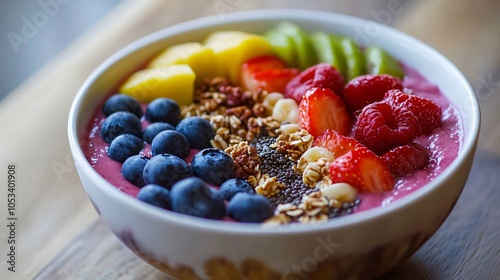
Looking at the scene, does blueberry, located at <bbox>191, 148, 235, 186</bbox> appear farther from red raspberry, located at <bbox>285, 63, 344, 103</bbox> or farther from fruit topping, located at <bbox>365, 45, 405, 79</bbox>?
fruit topping, located at <bbox>365, 45, 405, 79</bbox>

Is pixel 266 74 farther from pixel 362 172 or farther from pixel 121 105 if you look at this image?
pixel 362 172

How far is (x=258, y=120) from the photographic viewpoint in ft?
5.09

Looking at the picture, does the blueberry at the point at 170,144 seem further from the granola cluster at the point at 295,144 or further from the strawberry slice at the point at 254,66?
the strawberry slice at the point at 254,66

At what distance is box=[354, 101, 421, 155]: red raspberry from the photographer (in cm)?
139

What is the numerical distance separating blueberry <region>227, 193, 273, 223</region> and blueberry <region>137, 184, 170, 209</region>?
0.38 feet

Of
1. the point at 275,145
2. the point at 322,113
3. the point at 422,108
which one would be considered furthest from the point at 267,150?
the point at 422,108

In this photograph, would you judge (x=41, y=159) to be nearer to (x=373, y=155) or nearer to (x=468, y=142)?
(x=373, y=155)

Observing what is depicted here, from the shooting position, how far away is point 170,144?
1.39 meters

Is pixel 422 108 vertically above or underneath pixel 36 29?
above

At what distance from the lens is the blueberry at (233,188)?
4.13ft

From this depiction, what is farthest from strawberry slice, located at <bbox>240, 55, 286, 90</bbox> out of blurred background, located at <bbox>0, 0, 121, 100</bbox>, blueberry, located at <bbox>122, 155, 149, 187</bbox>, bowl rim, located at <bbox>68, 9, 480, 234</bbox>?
blurred background, located at <bbox>0, 0, 121, 100</bbox>

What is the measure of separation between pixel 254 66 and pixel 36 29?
1.08 metres

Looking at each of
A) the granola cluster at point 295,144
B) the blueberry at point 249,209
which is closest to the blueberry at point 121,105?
the granola cluster at point 295,144

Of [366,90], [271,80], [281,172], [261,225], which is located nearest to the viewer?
[261,225]
